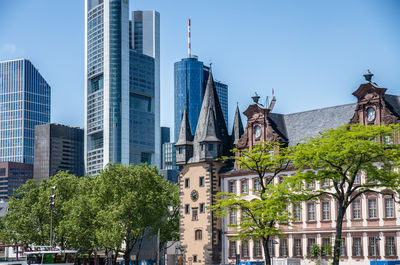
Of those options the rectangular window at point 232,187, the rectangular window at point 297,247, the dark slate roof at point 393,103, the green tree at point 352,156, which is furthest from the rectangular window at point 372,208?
the rectangular window at point 232,187

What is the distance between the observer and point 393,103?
84375 mm

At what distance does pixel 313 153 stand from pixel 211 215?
39.0 metres

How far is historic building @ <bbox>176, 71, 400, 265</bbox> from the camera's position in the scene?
82062 mm

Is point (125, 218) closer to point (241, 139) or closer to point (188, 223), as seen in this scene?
point (188, 223)

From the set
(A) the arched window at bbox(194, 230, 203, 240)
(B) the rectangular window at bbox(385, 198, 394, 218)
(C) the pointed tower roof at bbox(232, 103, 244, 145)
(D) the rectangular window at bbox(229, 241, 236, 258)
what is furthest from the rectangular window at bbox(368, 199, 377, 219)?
(A) the arched window at bbox(194, 230, 203, 240)

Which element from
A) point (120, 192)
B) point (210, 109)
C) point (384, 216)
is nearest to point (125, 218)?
point (120, 192)

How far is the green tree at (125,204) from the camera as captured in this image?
98812mm

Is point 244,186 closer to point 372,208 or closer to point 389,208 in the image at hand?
point 372,208

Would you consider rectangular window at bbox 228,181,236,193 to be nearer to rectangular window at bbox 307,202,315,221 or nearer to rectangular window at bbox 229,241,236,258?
rectangular window at bbox 229,241,236,258

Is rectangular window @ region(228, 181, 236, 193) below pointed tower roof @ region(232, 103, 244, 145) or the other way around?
below

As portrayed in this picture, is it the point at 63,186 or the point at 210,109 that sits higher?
the point at 210,109

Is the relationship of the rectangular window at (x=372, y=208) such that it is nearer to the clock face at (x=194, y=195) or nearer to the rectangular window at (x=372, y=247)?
the rectangular window at (x=372, y=247)

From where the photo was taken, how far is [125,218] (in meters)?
101

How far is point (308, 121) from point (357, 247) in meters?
19.5
